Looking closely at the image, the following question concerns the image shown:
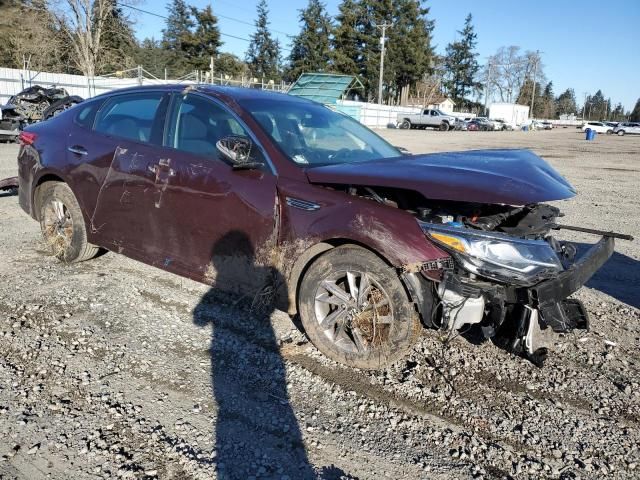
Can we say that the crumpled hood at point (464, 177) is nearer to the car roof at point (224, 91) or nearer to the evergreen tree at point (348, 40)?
the car roof at point (224, 91)

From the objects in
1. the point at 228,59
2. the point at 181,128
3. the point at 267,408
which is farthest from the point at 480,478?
the point at 228,59

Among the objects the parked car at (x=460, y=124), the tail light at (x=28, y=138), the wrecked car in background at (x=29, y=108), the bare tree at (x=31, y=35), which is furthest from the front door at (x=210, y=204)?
the parked car at (x=460, y=124)

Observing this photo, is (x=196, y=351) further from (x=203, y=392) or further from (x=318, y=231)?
(x=318, y=231)

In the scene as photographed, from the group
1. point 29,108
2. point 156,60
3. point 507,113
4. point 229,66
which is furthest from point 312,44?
point 29,108

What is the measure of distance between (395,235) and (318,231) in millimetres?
533

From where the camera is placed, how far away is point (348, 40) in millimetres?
69812

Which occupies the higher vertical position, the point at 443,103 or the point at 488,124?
the point at 443,103

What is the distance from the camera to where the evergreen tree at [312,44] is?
69.8m

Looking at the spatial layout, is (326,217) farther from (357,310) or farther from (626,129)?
(626,129)

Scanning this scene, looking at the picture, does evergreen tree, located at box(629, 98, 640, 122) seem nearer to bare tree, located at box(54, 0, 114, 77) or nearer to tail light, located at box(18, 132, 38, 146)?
bare tree, located at box(54, 0, 114, 77)

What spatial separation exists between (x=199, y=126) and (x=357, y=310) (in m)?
1.93

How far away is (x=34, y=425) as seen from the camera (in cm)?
263

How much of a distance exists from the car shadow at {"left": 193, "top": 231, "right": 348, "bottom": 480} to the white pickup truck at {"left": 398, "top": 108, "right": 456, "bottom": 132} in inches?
1934

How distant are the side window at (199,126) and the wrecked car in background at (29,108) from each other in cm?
1257
